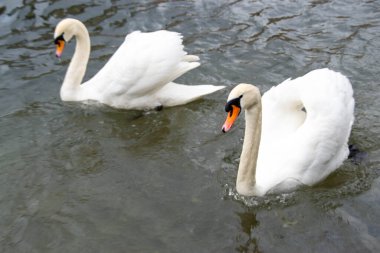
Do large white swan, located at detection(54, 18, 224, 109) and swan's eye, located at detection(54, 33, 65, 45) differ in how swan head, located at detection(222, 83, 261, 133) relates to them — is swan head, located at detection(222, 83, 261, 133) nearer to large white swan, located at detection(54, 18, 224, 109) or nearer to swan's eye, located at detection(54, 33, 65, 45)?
large white swan, located at detection(54, 18, 224, 109)

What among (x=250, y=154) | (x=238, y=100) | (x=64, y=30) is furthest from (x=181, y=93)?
(x=238, y=100)

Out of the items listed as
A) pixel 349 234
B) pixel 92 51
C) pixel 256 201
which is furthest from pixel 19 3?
pixel 349 234

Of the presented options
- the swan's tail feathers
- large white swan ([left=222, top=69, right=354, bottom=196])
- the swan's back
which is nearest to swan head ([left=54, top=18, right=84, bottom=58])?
the swan's tail feathers

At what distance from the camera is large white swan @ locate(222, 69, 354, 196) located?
205 inches

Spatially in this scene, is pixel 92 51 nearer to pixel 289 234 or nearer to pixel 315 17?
pixel 315 17

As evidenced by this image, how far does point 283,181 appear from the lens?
17.3ft

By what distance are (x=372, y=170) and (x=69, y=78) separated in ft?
13.9

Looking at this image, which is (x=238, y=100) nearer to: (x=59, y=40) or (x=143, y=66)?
(x=143, y=66)

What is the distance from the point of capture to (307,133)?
17.5 feet

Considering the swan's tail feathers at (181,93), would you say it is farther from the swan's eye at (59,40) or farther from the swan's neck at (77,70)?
the swan's eye at (59,40)

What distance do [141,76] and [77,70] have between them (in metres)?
1.19

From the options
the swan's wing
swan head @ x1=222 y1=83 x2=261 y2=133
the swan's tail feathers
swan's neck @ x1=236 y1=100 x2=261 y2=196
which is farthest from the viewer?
the swan's tail feathers

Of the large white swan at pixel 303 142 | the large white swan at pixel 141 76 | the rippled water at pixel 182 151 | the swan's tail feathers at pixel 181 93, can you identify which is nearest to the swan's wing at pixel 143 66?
the large white swan at pixel 141 76

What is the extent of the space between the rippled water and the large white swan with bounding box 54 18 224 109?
0.18 m
